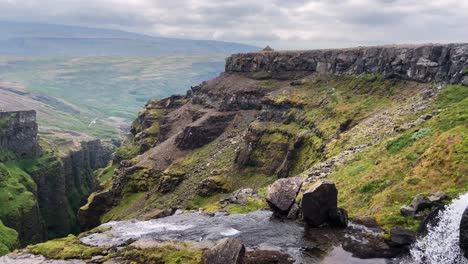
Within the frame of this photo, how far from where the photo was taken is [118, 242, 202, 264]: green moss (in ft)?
102

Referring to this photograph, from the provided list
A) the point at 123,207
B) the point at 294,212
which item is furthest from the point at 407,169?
the point at 123,207

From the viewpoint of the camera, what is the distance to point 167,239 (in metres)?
36.6

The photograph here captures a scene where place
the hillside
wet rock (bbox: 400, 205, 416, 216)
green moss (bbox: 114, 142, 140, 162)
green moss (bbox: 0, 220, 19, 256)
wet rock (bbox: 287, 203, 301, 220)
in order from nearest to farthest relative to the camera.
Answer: wet rock (bbox: 400, 205, 416, 216) → the hillside → wet rock (bbox: 287, 203, 301, 220) → green moss (bbox: 0, 220, 19, 256) → green moss (bbox: 114, 142, 140, 162)

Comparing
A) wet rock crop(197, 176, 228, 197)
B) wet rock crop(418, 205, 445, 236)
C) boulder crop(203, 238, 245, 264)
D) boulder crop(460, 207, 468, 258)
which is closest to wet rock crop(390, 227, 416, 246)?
wet rock crop(418, 205, 445, 236)

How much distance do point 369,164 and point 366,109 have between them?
28824 mm

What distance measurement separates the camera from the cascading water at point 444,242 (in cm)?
2752

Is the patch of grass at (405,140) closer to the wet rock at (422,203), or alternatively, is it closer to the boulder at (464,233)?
the wet rock at (422,203)

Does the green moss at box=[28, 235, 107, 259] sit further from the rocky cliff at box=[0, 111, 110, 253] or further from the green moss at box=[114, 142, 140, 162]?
the green moss at box=[114, 142, 140, 162]

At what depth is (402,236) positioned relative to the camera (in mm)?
31406

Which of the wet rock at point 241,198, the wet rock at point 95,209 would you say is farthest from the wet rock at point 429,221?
the wet rock at point 95,209

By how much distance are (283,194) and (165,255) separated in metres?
13.1

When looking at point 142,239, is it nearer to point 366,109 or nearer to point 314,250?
point 314,250

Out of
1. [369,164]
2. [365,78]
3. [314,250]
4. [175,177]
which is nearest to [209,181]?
[175,177]

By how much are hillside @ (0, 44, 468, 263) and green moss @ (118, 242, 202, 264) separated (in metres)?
0.12
